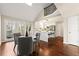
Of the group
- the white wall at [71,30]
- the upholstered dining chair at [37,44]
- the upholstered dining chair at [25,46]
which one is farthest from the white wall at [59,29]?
the upholstered dining chair at [25,46]

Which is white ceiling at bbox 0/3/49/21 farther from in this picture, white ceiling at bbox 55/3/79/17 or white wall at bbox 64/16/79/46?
white wall at bbox 64/16/79/46

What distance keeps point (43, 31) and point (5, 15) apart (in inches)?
35.8

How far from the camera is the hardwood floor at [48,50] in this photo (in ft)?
7.21

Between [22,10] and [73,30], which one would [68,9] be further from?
[22,10]

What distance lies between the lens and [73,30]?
2.39 meters

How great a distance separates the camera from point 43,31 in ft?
7.69

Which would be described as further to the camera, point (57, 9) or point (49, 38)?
point (49, 38)

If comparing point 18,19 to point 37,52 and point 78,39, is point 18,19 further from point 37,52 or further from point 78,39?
point 78,39

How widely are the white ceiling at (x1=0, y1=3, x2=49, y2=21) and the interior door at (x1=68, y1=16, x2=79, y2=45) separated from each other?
0.79 meters

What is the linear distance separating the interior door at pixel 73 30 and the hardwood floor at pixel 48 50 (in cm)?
14

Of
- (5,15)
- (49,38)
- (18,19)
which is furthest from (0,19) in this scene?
(49,38)

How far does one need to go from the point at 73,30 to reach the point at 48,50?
755mm

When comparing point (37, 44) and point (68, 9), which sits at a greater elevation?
point (68, 9)

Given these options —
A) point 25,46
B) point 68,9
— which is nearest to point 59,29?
point 68,9
